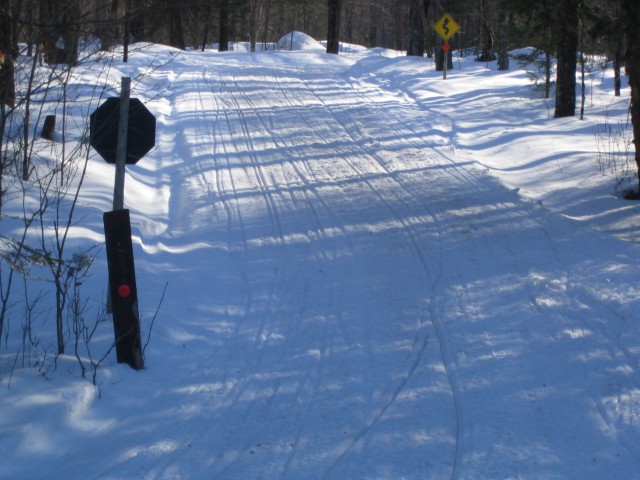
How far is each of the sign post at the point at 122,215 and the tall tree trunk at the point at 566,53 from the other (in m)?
13.7

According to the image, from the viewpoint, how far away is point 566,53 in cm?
1819

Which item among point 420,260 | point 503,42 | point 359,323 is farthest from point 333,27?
point 359,323

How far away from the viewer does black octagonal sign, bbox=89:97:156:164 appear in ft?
21.9

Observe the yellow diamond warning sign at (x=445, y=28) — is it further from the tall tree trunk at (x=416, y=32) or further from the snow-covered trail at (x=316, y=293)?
the tall tree trunk at (x=416, y=32)

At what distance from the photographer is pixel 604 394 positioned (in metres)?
5.96

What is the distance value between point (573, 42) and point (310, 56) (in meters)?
20.3

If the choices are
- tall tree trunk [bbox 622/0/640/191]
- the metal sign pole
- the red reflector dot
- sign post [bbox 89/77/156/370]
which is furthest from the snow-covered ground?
tall tree trunk [bbox 622/0/640/191]

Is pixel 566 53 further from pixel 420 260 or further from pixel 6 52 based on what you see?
pixel 6 52

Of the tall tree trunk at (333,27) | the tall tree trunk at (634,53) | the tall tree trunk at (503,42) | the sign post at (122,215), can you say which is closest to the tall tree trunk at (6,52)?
the sign post at (122,215)

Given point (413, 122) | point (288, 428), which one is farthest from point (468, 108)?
point (288, 428)

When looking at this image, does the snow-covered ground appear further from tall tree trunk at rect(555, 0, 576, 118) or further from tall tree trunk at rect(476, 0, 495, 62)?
tall tree trunk at rect(476, 0, 495, 62)

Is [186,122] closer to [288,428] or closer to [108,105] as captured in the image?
[108,105]

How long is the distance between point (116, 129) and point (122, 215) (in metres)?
0.95

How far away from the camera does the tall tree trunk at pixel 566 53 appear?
17828mm
